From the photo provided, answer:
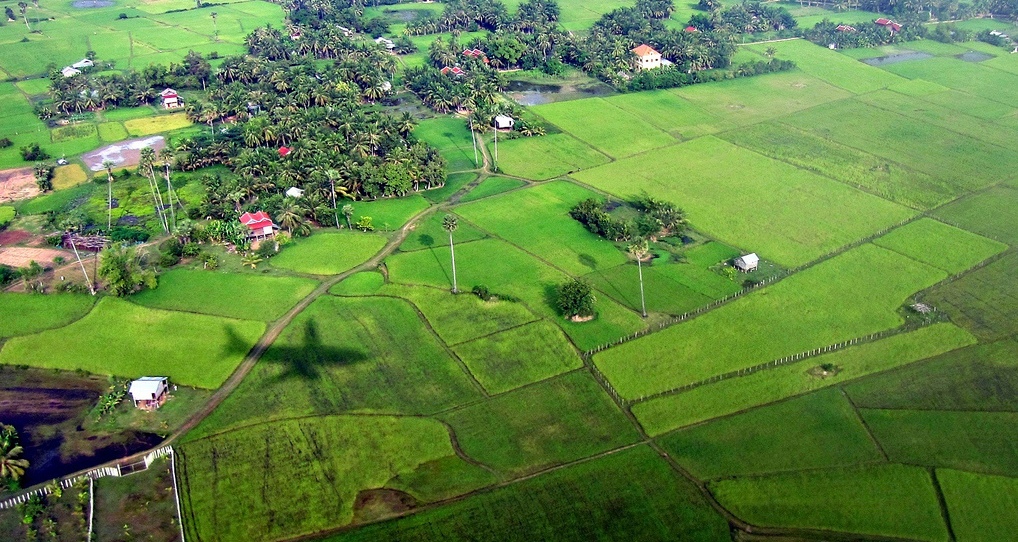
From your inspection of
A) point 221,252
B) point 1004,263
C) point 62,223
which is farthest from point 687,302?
point 62,223

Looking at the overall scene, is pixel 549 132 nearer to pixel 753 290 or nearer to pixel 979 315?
pixel 753 290

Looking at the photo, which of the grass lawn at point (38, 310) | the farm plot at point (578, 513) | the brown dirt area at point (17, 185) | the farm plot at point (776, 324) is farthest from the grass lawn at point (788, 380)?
the brown dirt area at point (17, 185)

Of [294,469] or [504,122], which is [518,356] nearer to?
[294,469]

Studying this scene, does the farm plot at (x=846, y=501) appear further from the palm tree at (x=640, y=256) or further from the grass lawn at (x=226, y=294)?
the grass lawn at (x=226, y=294)

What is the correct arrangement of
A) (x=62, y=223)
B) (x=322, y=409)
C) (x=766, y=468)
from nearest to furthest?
(x=766, y=468) → (x=322, y=409) → (x=62, y=223)

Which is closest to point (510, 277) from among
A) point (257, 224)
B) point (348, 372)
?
point (348, 372)

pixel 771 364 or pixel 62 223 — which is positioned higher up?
pixel 62 223

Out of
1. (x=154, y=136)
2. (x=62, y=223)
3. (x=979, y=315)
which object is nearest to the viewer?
(x=979, y=315)

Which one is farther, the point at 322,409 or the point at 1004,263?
the point at 1004,263
